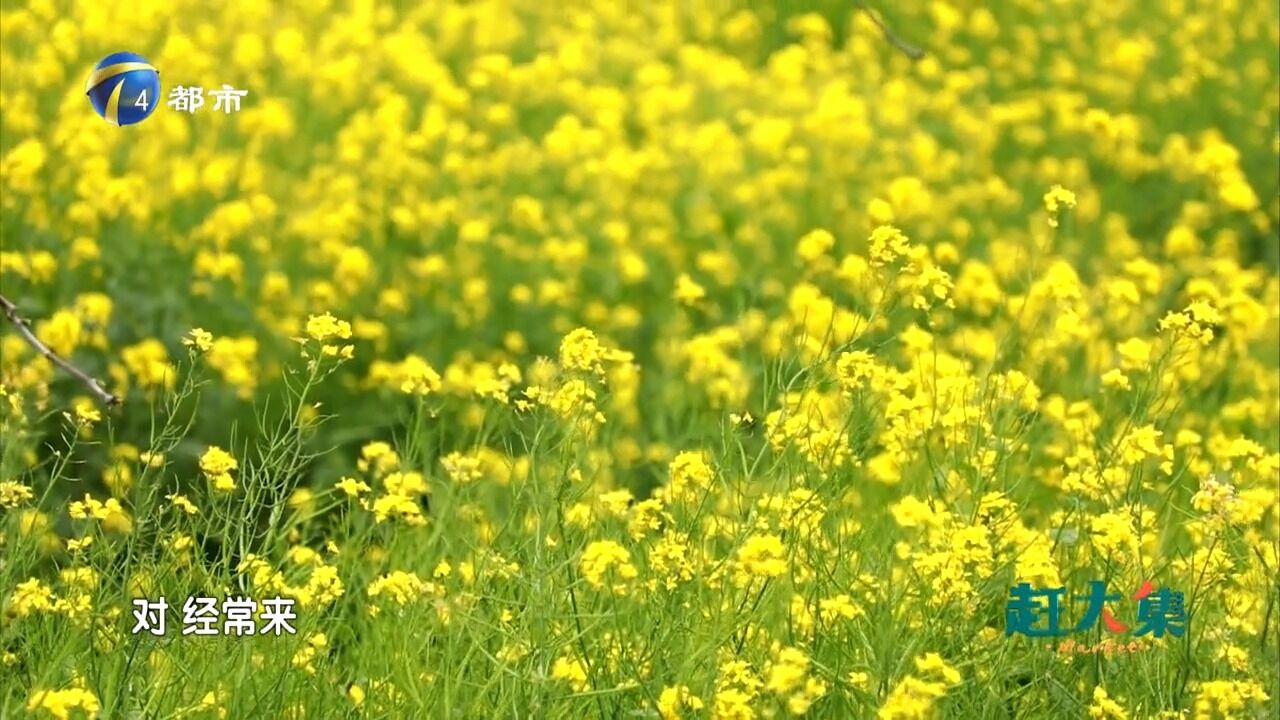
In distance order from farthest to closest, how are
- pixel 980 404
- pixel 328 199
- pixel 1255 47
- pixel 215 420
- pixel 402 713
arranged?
pixel 1255 47 < pixel 328 199 < pixel 215 420 < pixel 980 404 < pixel 402 713

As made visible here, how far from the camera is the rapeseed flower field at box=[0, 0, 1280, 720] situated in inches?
110

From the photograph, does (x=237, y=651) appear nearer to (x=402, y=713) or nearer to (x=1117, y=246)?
(x=402, y=713)

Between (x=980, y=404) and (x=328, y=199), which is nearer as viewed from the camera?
(x=980, y=404)

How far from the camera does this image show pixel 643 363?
5.37 metres

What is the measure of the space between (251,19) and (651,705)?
4.74 meters

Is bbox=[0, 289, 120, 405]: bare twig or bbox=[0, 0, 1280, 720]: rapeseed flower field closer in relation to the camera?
bbox=[0, 289, 120, 405]: bare twig

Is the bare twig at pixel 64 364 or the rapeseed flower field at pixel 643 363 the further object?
the rapeseed flower field at pixel 643 363

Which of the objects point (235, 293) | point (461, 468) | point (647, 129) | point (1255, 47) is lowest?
point (461, 468)

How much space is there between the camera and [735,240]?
609 cm

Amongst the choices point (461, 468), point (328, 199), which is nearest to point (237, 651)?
point (461, 468)

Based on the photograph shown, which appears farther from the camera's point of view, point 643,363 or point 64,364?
point 643,363

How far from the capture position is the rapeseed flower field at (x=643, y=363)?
110 inches

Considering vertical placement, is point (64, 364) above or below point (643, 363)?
below

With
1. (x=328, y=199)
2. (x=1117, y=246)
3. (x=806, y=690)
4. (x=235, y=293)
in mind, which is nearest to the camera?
(x=806, y=690)
